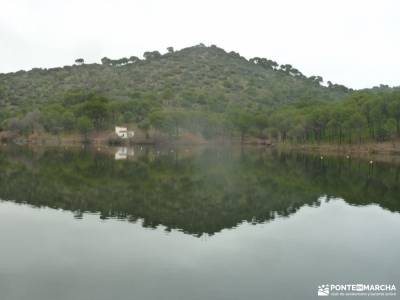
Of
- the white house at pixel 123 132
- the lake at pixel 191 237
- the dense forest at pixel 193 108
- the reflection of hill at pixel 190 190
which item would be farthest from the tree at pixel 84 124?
the lake at pixel 191 237

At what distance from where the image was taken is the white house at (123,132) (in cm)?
14400

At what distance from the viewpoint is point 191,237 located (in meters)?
26.8

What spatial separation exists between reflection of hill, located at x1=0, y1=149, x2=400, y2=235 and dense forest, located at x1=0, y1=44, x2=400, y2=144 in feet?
148

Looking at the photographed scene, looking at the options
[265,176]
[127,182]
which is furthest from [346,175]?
[127,182]

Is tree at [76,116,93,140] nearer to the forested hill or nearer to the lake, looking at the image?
the forested hill

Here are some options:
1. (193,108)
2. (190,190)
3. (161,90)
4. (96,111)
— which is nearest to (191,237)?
(190,190)

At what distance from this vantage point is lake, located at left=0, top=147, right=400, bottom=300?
754 inches

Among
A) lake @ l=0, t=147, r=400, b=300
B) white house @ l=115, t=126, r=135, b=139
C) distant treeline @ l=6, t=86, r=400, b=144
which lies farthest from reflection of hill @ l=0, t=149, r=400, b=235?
white house @ l=115, t=126, r=135, b=139

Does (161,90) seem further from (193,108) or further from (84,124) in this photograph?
(84,124)

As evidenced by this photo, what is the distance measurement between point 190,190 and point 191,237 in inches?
728

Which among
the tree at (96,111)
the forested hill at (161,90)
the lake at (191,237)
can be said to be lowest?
the lake at (191,237)

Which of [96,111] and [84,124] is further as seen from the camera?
[96,111]

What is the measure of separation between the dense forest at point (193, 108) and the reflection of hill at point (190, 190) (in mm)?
45232

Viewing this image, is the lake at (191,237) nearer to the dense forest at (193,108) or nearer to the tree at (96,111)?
the dense forest at (193,108)
